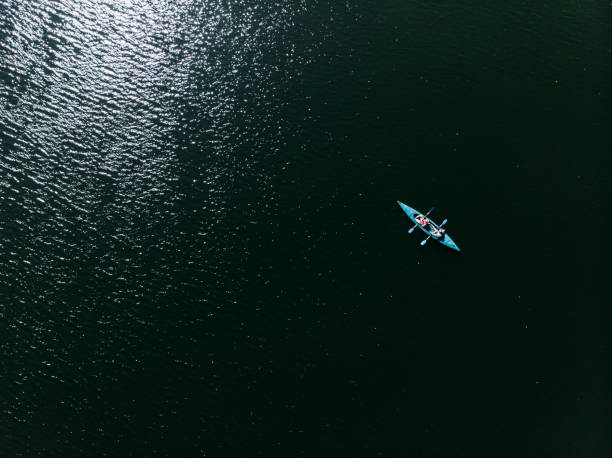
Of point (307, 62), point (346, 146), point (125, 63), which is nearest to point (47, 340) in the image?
point (125, 63)

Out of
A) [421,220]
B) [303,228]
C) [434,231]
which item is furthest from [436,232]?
[303,228]

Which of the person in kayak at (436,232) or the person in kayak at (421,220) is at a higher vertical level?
the person in kayak at (421,220)

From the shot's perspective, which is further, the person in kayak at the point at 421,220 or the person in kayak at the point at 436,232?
the person in kayak at the point at 421,220

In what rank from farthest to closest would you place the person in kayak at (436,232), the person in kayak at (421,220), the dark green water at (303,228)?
the person in kayak at (421,220) → the person in kayak at (436,232) → the dark green water at (303,228)

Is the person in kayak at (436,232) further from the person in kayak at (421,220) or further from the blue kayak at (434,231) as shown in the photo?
the person in kayak at (421,220)

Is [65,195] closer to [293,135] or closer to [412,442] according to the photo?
[293,135]

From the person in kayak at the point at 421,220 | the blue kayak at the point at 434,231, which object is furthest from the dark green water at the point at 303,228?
the person in kayak at the point at 421,220

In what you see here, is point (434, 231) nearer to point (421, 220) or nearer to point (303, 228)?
point (421, 220)

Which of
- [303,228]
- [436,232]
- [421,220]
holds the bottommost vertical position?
[303,228]
